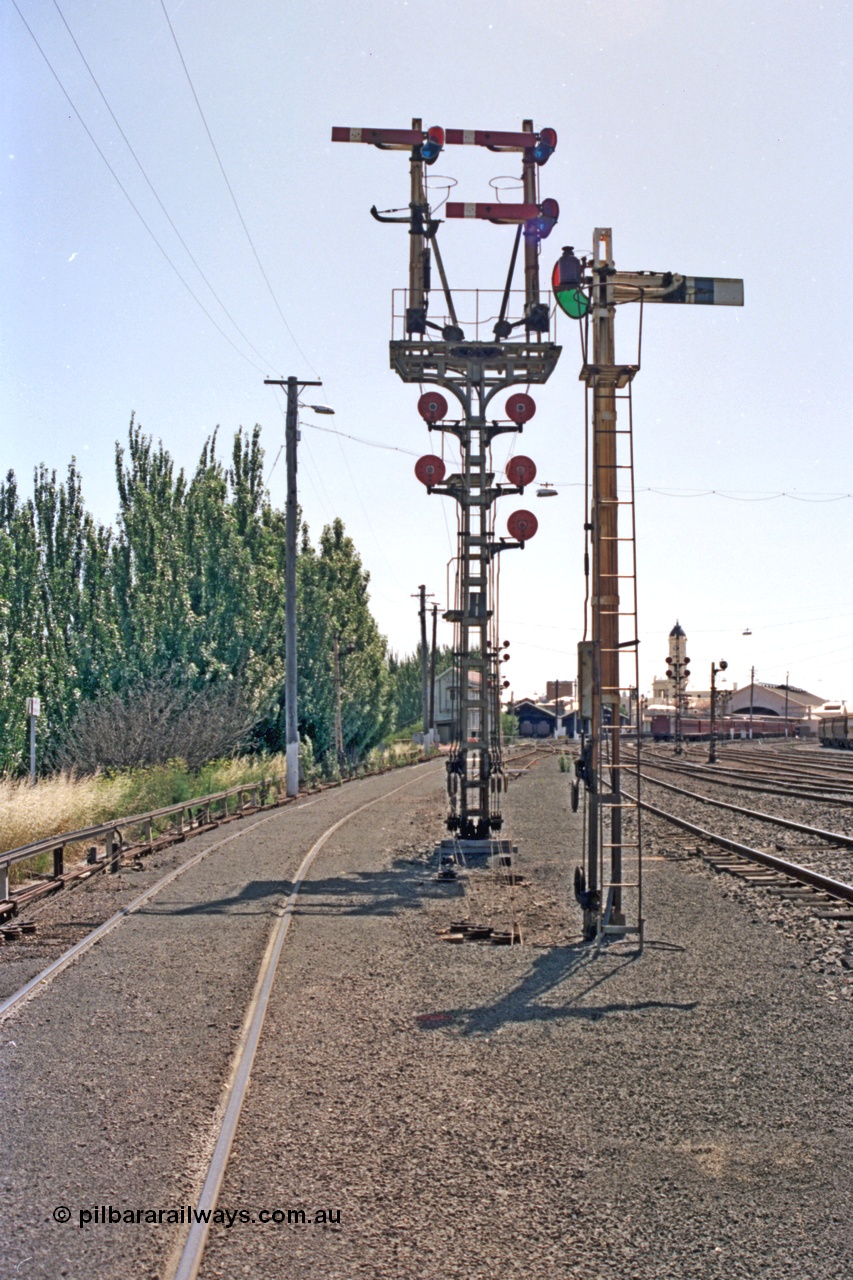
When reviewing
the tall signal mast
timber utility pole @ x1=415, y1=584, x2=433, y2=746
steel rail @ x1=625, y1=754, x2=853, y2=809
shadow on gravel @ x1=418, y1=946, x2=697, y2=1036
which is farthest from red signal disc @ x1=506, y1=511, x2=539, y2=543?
timber utility pole @ x1=415, y1=584, x2=433, y2=746

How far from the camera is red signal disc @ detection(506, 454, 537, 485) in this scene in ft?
52.4

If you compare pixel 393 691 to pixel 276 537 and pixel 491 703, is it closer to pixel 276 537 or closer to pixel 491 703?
pixel 276 537

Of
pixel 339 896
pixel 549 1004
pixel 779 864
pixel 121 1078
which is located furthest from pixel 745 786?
pixel 121 1078

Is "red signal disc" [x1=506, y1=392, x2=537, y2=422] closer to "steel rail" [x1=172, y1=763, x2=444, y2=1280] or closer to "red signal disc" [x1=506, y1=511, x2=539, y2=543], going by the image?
"red signal disc" [x1=506, y1=511, x2=539, y2=543]

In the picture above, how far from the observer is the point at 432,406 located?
1605cm

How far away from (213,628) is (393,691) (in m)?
27.6

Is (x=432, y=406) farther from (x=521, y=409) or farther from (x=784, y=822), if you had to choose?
(x=784, y=822)

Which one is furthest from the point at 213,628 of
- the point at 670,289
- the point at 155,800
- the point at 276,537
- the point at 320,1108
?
the point at 320,1108

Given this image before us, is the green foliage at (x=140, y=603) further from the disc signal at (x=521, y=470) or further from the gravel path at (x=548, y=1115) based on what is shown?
the gravel path at (x=548, y=1115)

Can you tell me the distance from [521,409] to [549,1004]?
10.8 meters

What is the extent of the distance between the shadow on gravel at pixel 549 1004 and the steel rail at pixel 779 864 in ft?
5.76

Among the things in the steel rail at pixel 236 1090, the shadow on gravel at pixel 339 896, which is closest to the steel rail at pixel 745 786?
the shadow on gravel at pixel 339 896

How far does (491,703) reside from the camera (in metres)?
18.3

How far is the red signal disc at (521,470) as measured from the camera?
52.4 feet
